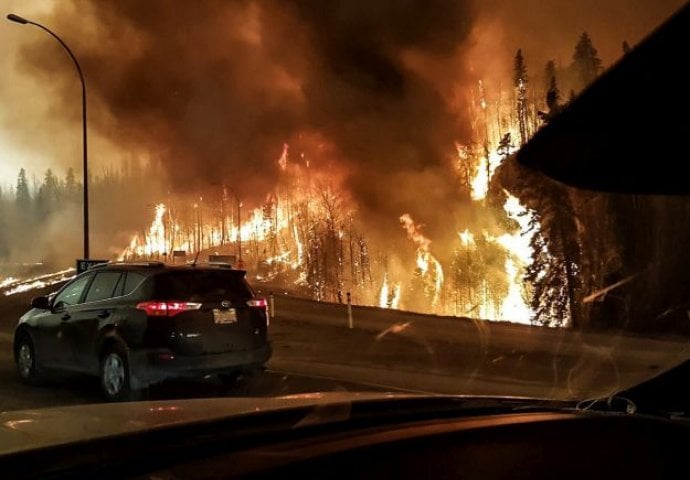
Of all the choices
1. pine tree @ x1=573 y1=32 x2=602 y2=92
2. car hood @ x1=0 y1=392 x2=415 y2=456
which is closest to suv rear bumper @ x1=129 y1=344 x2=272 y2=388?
car hood @ x1=0 y1=392 x2=415 y2=456

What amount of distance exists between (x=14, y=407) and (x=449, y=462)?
7716 mm

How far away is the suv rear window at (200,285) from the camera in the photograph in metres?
8.55

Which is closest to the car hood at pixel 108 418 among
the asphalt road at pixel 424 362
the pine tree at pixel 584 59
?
the asphalt road at pixel 424 362

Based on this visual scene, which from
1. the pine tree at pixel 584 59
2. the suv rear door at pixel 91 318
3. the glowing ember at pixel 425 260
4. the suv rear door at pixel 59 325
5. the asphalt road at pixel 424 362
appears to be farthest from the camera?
the glowing ember at pixel 425 260

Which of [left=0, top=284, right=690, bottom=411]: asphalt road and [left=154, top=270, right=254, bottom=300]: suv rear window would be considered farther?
[left=0, top=284, right=690, bottom=411]: asphalt road

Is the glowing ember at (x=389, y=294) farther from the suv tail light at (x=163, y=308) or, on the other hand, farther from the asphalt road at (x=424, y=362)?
the suv tail light at (x=163, y=308)

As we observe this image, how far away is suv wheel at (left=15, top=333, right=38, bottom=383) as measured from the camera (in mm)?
10269

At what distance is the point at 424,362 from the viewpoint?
1327 centimetres

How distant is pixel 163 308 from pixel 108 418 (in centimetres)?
560

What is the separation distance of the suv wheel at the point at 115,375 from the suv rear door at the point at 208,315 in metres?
0.60

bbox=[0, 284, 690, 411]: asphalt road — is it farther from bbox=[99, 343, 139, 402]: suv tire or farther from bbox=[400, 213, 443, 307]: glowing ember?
bbox=[400, 213, 443, 307]: glowing ember

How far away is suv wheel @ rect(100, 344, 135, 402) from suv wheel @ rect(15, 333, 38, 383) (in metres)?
1.91

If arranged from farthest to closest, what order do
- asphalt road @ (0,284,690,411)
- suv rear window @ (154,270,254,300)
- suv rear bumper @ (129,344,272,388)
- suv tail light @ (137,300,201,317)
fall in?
asphalt road @ (0,284,690,411) < suv rear window @ (154,270,254,300) < suv tail light @ (137,300,201,317) < suv rear bumper @ (129,344,272,388)

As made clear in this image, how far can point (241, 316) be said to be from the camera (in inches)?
352
